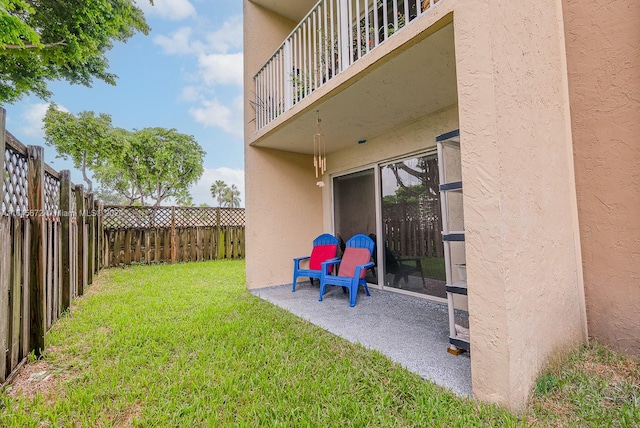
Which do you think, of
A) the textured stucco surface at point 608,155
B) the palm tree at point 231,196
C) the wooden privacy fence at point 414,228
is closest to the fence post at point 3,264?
the wooden privacy fence at point 414,228

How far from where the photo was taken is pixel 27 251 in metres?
2.58

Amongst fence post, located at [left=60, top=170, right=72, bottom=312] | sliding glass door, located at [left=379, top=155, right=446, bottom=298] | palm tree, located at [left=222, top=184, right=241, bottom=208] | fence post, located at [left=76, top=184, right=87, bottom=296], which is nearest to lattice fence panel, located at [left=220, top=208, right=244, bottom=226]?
fence post, located at [left=76, top=184, right=87, bottom=296]

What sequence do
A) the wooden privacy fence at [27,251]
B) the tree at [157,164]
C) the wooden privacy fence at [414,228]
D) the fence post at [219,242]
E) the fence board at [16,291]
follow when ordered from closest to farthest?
the wooden privacy fence at [27,251] < the fence board at [16,291] < the wooden privacy fence at [414,228] < the fence post at [219,242] < the tree at [157,164]

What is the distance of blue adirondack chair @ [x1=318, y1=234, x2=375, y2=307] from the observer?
4172 millimetres

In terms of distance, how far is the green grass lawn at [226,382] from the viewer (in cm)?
178

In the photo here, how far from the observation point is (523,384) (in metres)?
1.82

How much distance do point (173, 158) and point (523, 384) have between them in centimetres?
1988

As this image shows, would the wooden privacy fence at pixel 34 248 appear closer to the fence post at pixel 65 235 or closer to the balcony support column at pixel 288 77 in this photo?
the fence post at pixel 65 235

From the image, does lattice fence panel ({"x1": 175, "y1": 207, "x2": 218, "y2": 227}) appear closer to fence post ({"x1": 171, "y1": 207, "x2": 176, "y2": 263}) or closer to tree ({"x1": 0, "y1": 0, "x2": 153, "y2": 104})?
fence post ({"x1": 171, "y1": 207, "x2": 176, "y2": 263})

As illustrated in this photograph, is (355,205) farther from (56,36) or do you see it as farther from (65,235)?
(56,36)

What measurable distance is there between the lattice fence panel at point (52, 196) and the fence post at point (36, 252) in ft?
1.75

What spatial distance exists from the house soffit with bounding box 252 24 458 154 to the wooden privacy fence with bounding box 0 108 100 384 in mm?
3007

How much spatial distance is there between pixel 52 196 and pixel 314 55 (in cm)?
407

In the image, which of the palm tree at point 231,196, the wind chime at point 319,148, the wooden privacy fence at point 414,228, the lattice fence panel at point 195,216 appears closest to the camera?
the wooden privacy fence at point 414,228
